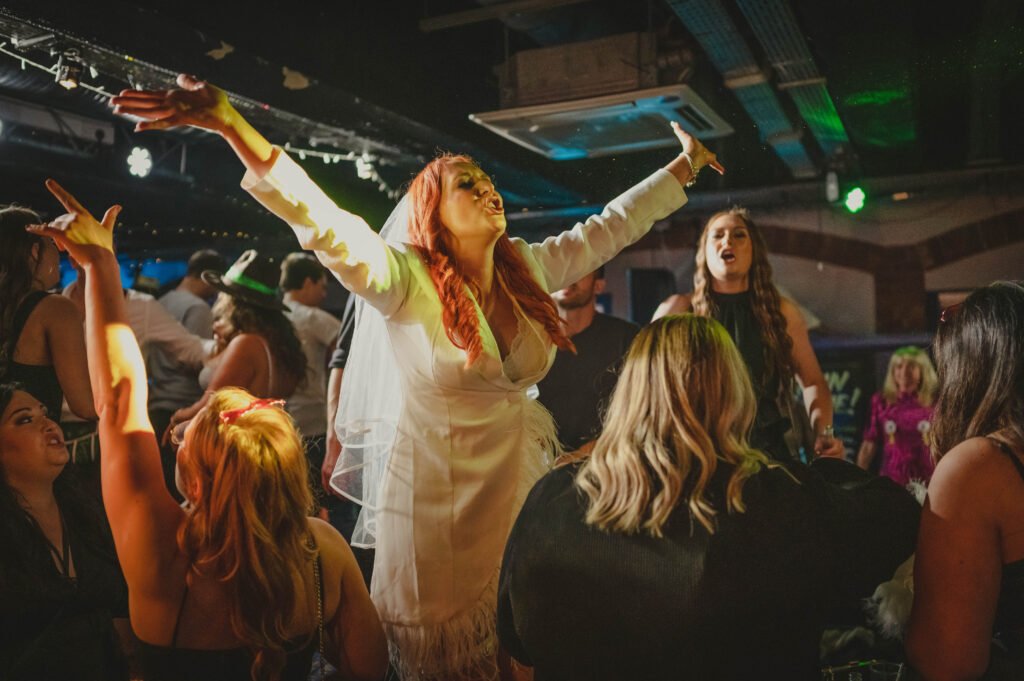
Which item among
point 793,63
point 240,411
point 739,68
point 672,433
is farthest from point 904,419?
point 240,411

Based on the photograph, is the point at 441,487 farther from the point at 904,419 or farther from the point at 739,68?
the point at 904,419

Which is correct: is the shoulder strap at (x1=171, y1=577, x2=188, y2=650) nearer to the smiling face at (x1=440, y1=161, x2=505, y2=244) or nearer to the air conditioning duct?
the smiling face at (x1=440, y1=161, x2=505, y2=244)

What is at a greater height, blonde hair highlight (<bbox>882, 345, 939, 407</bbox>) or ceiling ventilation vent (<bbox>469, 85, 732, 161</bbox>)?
ceiling ventilation vent (<bbox>469, 85, 732, 161</bbox>)

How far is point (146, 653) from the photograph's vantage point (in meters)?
1.59

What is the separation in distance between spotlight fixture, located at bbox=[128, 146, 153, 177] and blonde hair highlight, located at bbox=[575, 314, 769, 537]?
6.20 m

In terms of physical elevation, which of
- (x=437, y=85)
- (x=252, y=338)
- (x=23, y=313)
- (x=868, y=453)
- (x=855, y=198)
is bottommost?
(x=868, y=453)

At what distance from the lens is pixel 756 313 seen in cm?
307

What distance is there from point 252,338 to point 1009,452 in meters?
2.73

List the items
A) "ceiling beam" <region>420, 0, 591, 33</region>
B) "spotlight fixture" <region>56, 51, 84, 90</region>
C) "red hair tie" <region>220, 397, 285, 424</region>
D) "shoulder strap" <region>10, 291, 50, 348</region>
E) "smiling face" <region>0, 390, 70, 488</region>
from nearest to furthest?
"red hair tie" <region>220, 397, 285, 424</region>
"smiling face" <region>0, 390, 70, 488</region>
"shoulder strap" <region>10, 291, 50, 348</region>
"spotlight fixture" <region>56, 51, 84, 90</region>
"ceiling beam" <region>420, 0, 591, 33</region>

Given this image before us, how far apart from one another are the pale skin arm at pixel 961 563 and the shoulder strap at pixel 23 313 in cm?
259

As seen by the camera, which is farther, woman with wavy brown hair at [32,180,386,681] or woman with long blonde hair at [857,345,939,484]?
woman with long blonde hair at [857,345,939,484]

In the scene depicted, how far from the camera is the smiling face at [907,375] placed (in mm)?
5840

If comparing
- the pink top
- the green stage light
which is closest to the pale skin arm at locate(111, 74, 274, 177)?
the pink top

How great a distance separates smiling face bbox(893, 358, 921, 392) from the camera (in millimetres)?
5840
